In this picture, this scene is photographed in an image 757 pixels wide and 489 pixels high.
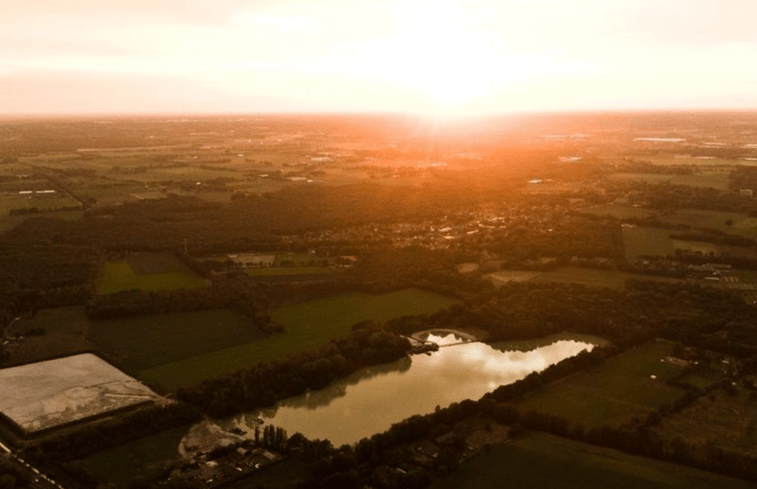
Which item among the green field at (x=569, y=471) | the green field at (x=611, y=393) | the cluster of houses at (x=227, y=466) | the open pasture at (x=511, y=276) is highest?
the open pasture at (x=511, y=276)

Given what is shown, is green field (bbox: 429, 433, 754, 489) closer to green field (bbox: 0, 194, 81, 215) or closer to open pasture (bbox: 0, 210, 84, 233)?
open pasture (bbox: 0, 210, 84, 233)

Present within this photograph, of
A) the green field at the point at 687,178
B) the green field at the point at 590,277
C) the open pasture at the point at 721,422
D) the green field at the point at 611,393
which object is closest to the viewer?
the open pasture at the point at 721,422

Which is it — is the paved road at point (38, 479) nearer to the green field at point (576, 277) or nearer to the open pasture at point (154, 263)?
the open pasture at point (154, 263)

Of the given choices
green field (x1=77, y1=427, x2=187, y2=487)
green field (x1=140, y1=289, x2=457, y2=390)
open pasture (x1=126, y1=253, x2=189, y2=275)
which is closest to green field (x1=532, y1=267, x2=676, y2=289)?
green field (x1=140, y1=289, x2=457, y2=390)

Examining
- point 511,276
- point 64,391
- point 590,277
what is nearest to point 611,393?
point 590,277

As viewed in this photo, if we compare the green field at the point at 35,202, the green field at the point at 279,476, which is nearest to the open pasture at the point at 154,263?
the green field at the point at 35,202

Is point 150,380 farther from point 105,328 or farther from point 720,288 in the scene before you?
point 720,288

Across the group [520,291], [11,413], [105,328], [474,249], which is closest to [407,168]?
[474,249]
